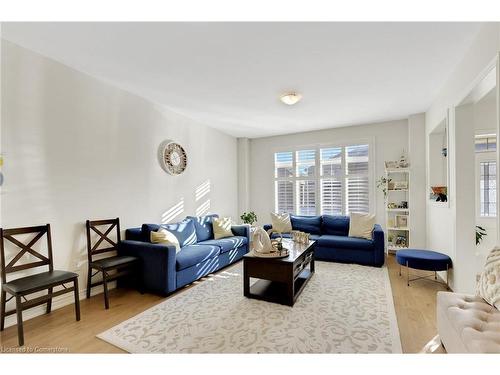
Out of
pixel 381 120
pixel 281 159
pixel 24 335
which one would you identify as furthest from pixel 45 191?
pixel 381 120

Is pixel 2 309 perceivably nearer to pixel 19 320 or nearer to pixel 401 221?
pixel 19 320

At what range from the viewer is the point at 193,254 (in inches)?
134

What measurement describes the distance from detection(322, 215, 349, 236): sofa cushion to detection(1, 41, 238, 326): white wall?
3.09 metres

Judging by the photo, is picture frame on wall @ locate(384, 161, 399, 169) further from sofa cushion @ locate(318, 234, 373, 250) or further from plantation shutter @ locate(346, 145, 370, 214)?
sofa cushion @ locate(318, 234, 373, 250)

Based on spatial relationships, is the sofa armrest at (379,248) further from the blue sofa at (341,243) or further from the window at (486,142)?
the window at (486,142)

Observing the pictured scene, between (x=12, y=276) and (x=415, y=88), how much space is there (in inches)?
213

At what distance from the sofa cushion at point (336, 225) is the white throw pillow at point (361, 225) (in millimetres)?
206

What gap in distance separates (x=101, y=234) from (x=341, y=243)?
3770 mm

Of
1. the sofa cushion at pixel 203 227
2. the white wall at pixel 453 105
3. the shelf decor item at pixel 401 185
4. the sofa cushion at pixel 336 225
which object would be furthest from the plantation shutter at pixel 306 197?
the sofa cushion at pixel 203 227

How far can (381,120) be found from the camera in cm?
506

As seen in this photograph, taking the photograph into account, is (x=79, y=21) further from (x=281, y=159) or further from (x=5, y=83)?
(x=281, y=159)

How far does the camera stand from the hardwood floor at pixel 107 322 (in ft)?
6.67

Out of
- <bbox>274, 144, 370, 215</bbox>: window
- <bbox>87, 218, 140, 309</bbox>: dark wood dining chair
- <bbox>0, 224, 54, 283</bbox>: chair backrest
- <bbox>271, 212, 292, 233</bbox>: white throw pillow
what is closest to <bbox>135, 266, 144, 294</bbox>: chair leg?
<bbox>87, 218, 140, 309</bbox>: dark wood dining chair

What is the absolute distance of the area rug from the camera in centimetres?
202
